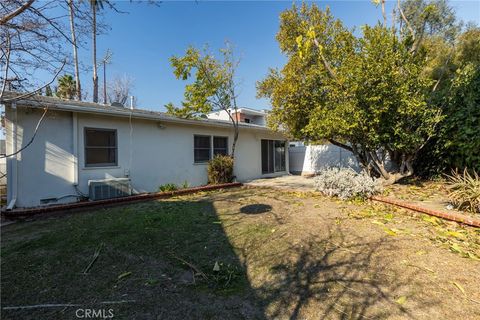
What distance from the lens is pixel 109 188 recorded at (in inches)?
275

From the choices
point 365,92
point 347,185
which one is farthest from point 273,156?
point 365,92

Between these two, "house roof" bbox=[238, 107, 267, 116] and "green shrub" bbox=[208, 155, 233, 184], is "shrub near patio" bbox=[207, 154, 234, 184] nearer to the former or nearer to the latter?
"green shrub" bbox=[208, 155, 233, 184]

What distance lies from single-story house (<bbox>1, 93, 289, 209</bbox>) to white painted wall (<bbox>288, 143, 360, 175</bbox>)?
6835mm

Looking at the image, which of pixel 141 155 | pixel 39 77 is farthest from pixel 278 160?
pixel 39 77

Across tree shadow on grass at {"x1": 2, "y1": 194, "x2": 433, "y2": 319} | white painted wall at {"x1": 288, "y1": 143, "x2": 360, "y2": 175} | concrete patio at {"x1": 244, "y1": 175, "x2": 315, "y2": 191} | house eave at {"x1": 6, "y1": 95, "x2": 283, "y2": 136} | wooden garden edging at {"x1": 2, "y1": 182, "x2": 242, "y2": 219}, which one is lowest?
tree shadow on grass at {"x1": 2, "y1": 194, "x2": 433, "y2": 319}

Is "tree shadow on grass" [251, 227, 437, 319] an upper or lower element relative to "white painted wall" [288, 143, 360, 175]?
lower

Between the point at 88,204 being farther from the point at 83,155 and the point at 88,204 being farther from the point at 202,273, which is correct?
the point at 202,273

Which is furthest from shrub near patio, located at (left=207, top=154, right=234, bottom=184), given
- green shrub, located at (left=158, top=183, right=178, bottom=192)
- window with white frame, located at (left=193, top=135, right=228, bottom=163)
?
green shrub, located at (left=158, top=183, right=178, bottom=192)

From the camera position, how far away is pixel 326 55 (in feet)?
26.0

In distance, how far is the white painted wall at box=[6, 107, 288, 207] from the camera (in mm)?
6035

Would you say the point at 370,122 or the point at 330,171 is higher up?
the point at 370,122

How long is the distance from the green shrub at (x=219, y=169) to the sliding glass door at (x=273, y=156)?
387 cm

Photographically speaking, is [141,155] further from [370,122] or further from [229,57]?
[370,122]

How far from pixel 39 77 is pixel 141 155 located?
455 cm
